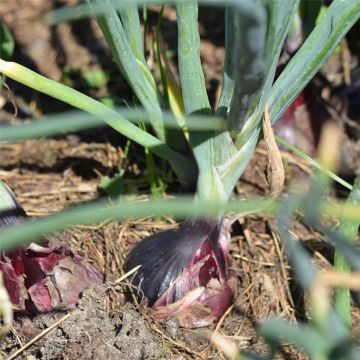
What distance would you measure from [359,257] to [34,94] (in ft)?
4.78

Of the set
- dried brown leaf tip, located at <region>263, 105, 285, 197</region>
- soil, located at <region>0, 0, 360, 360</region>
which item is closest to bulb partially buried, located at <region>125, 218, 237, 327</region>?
soil, located at <region>0, 0, 360, 360</region>

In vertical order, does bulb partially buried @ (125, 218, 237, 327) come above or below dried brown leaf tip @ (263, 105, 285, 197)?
below

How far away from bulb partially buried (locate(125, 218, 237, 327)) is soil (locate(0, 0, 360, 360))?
28 mm

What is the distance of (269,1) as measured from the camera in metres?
1.04

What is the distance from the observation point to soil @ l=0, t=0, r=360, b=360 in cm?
136

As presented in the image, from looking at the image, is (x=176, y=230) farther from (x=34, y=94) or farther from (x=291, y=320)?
(x=34, y=94)

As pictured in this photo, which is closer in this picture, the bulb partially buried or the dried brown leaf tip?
the dried brown leaf tip

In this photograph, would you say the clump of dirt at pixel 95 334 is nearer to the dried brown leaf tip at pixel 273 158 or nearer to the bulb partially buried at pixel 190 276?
the bulb partially buried at pixel 190 276

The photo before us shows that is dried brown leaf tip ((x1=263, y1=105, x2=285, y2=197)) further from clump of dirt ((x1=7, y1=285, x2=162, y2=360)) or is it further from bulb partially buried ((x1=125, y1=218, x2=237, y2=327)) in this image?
clump of dirt ((x1=7, y1=285, x2=162, y2=360))

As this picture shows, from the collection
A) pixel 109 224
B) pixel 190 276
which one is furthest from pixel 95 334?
pixel 109 224

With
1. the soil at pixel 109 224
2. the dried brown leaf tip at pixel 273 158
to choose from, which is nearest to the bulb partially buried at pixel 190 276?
the soil at pixel 109 224

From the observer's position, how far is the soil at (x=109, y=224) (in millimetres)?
1361

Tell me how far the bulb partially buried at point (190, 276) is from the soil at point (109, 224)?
28 mm

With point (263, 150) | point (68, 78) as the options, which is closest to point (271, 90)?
point (263, 150)
